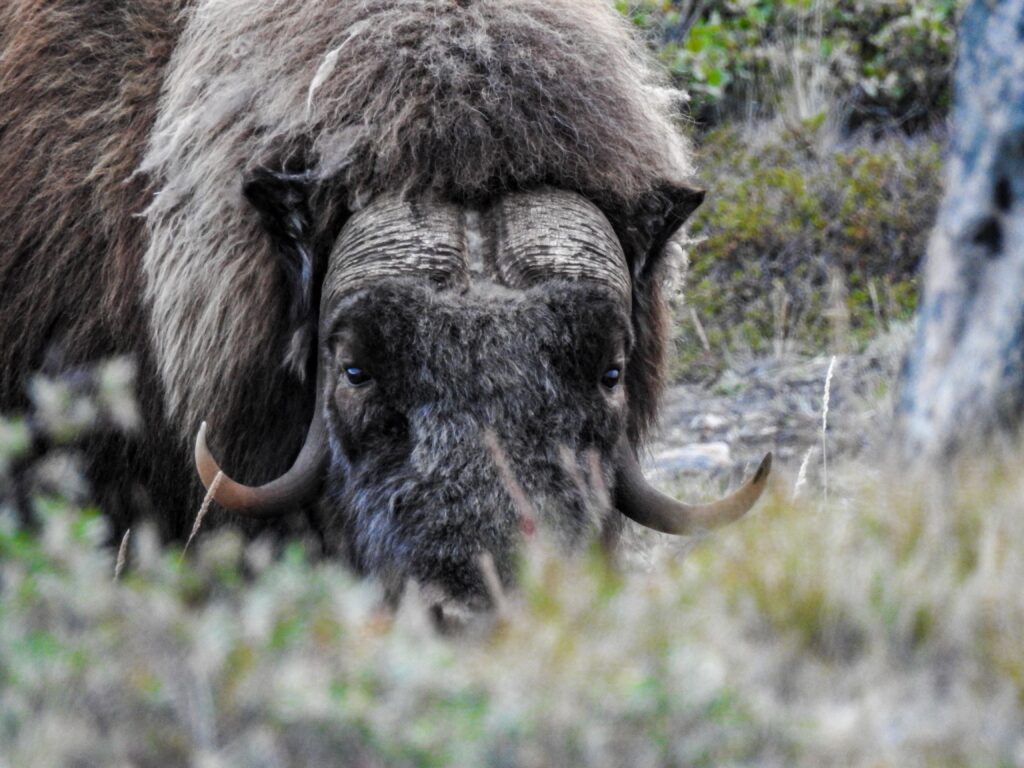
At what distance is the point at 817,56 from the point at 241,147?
598cm

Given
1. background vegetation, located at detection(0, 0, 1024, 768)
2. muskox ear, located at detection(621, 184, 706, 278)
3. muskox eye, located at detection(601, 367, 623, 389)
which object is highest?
background vegetation, located at detection(0, 0, 1024, 768)

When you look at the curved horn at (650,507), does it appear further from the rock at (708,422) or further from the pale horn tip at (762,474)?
the rock at (708,422)

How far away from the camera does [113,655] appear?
1958 mm

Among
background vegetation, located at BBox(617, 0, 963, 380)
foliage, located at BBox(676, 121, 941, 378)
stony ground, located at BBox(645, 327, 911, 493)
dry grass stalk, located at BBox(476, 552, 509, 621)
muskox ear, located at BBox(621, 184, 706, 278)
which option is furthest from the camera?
background vegetation, located at BBox(617, 0, 963, 380)

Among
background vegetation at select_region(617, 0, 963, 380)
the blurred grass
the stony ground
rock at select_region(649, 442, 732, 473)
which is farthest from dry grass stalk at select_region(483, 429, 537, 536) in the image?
background vegetation at select_region(617, 0, 963, 380)

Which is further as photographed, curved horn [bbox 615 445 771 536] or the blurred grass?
curved horn [bbox 615 445 771 536]

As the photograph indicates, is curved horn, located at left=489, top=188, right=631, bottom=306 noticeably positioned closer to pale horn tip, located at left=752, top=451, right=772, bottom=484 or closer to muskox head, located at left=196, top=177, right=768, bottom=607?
muskox head, located at left=196, top=177, right=768, bottom=607

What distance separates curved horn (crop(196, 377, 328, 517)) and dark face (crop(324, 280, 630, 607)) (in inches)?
3.8

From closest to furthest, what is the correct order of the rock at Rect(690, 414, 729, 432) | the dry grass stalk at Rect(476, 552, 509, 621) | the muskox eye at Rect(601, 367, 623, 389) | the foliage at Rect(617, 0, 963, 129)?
the dry grass stalk at Rect(476, 552, 509, 621) < the muskox eye at Rect(601, 367, 623, 389) < the rock at Rect(690, 414, 729, 432) < the foliage at Rect(617, 0, 963, 129)

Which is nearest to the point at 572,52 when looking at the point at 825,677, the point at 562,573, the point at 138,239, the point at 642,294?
the point at 642,294

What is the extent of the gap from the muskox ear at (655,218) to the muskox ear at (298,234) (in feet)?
2.31

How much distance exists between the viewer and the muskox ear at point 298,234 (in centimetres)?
336

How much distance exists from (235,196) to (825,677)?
2.02 meters

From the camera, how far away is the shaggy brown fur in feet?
11.2
